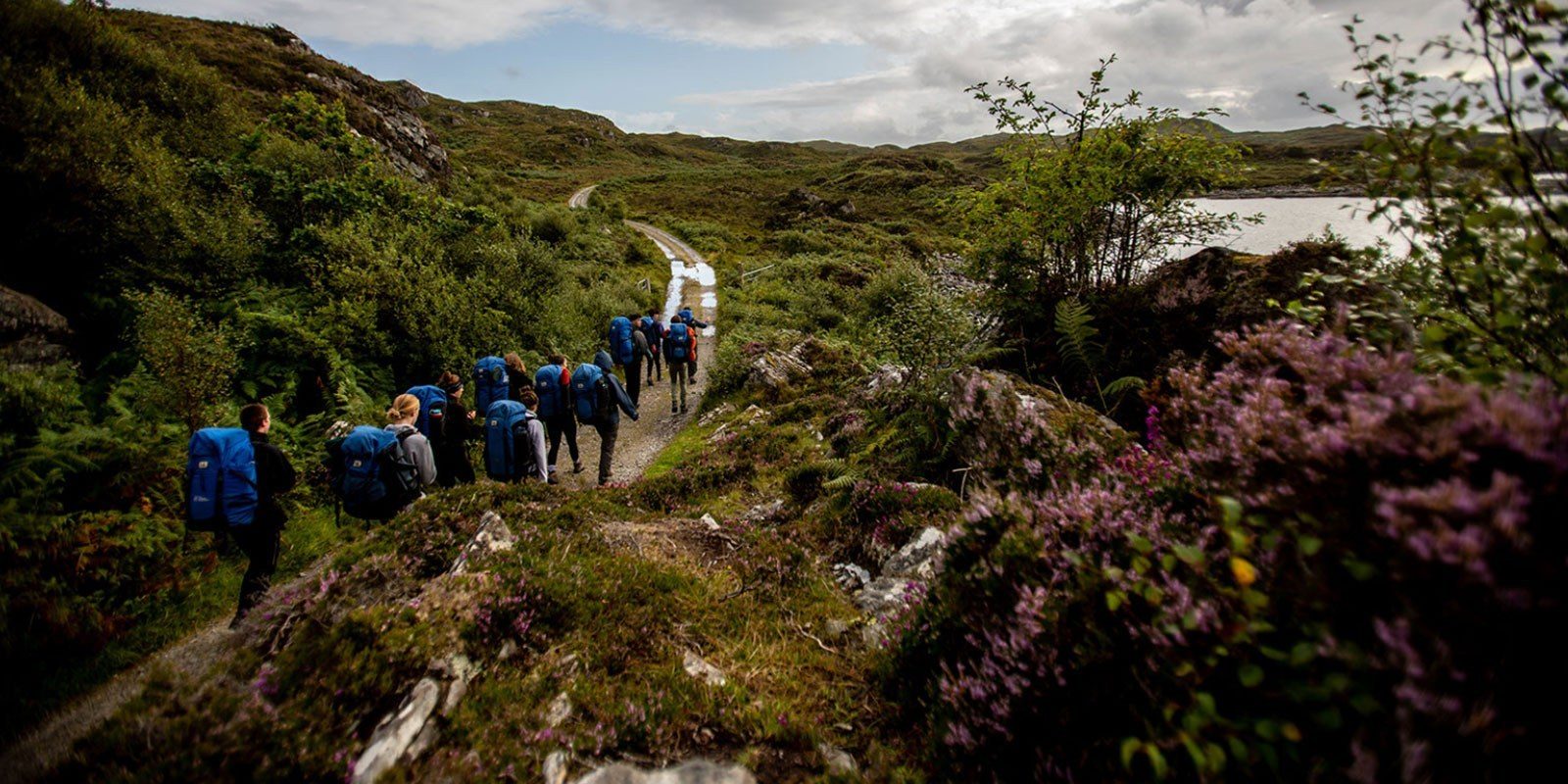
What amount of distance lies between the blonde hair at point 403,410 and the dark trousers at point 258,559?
1.74 meters

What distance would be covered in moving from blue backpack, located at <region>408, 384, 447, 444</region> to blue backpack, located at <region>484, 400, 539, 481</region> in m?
0.96

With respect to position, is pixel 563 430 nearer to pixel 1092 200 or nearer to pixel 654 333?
pixel 654 333

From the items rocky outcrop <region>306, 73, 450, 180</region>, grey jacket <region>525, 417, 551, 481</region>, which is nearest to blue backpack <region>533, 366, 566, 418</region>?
grey jacket <region>525, 417, 551, 481</region>

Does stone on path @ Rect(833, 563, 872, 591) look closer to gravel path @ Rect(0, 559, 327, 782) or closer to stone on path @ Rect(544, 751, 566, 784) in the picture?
stone on path @ Rect(544, 751, 566, 784)

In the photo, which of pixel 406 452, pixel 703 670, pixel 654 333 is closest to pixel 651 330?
pixel 654 333

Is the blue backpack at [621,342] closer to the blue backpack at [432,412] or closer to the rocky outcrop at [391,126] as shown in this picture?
the blue backpack at [432,412]

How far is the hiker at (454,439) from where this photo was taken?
9156 mm

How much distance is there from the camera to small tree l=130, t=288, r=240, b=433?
8.96m

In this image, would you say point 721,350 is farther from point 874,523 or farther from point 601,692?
point 601,692

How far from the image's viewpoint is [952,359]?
364 inches

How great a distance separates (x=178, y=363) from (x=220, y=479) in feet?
15.2

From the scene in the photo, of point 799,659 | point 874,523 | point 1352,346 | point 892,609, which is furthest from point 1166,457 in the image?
point 874,523

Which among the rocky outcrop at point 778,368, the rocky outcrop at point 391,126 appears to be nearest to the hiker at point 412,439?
the rocky outcrop at point 778,368

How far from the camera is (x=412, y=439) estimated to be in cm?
758
